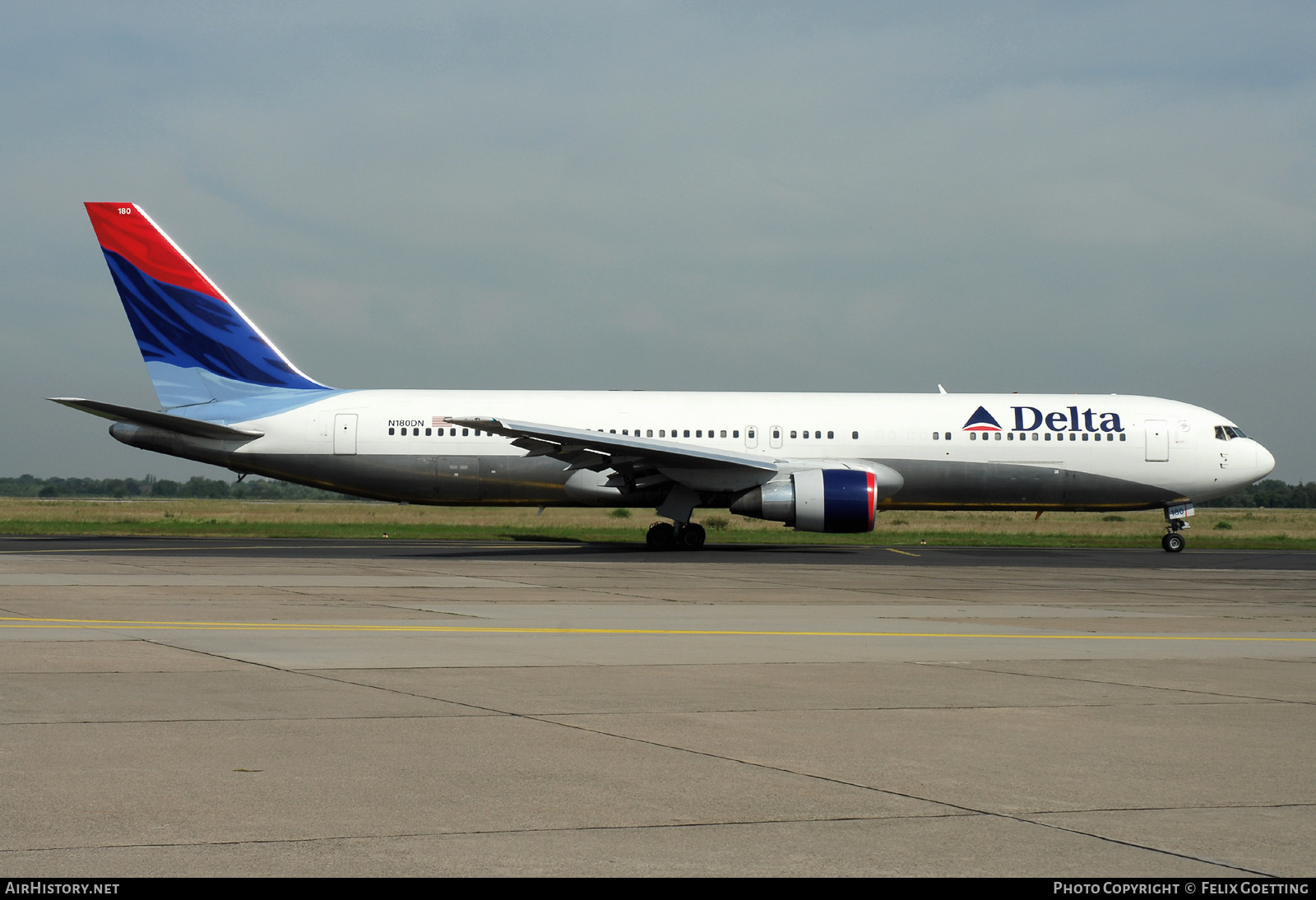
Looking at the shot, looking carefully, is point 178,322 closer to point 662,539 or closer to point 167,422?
point 167,422

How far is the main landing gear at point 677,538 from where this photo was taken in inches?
1138

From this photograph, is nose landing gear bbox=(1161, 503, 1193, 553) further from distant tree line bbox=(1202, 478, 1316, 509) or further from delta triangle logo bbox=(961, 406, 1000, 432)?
distant tree line bbox=(1202, 478, 1316, 509)

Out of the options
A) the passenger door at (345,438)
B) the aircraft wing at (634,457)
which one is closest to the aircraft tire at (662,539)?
the aircraft wing at (634,457)

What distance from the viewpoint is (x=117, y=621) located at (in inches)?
487

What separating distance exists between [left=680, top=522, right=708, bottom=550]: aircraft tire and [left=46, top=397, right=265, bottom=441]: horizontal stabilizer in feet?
33.4

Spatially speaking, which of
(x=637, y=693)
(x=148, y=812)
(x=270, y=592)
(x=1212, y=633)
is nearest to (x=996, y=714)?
(x=637, y=693)

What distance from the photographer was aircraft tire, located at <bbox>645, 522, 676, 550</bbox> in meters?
28.9

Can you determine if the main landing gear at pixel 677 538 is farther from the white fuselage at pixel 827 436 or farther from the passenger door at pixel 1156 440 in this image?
the passenger door at pixel 1156 440

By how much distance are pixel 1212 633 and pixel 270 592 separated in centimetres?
1109

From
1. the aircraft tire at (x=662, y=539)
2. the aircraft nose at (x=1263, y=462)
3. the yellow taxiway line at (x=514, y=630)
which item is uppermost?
the aircraft nose at (x=1263, y=462)

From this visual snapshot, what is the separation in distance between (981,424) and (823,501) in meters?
5.90

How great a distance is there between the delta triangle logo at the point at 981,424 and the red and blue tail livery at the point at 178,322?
15821 mm

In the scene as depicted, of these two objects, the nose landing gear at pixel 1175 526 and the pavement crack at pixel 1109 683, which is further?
the nose landing gear at pixel 1175 526

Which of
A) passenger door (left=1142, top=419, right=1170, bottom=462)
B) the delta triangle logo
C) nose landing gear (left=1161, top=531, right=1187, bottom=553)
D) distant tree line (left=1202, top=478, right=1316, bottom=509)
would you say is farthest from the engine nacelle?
distant tree line (left=1202, top=478, right=1316, bottom=509)
